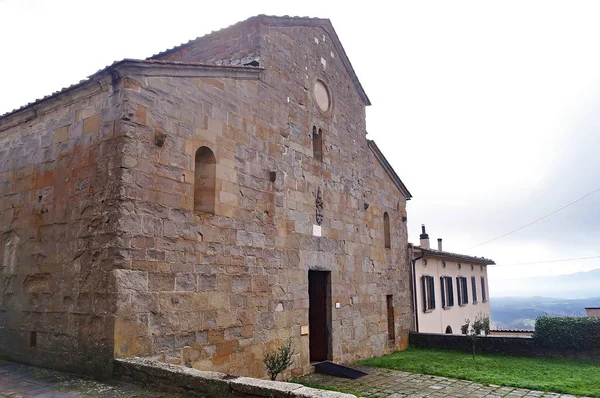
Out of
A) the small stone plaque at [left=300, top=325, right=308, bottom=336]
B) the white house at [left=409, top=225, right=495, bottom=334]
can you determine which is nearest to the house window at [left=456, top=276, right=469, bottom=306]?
the white house at [left=409, top=225, right=495, bottom=334]

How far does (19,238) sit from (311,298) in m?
6.04

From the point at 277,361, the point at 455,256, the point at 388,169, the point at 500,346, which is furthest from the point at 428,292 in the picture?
the point at 277,361

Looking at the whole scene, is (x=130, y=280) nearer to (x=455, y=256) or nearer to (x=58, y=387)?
(x=58, y=387)

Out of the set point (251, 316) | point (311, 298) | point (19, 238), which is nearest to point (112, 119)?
point (19, 238)

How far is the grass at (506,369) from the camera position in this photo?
8.74m

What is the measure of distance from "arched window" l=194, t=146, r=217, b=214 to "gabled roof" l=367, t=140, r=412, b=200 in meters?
6.69

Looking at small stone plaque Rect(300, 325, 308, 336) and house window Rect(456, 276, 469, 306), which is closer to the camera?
small stone plaque Rect(300, 325, 308, 336)

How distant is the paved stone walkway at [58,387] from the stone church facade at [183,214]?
0.28 m

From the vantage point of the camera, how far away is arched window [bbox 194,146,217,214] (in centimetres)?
767

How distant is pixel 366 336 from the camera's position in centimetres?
1194

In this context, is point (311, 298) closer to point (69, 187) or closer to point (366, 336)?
point (366, 336)

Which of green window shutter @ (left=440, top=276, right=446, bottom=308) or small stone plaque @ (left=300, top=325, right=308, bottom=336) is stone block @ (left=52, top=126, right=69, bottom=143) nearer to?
small stone plaque @ (left=300, top=325, right=308, bottom=336)

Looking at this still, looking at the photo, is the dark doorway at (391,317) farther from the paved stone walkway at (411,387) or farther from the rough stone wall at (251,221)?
the paved stone walkway at (411,387)

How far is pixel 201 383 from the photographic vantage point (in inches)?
201
